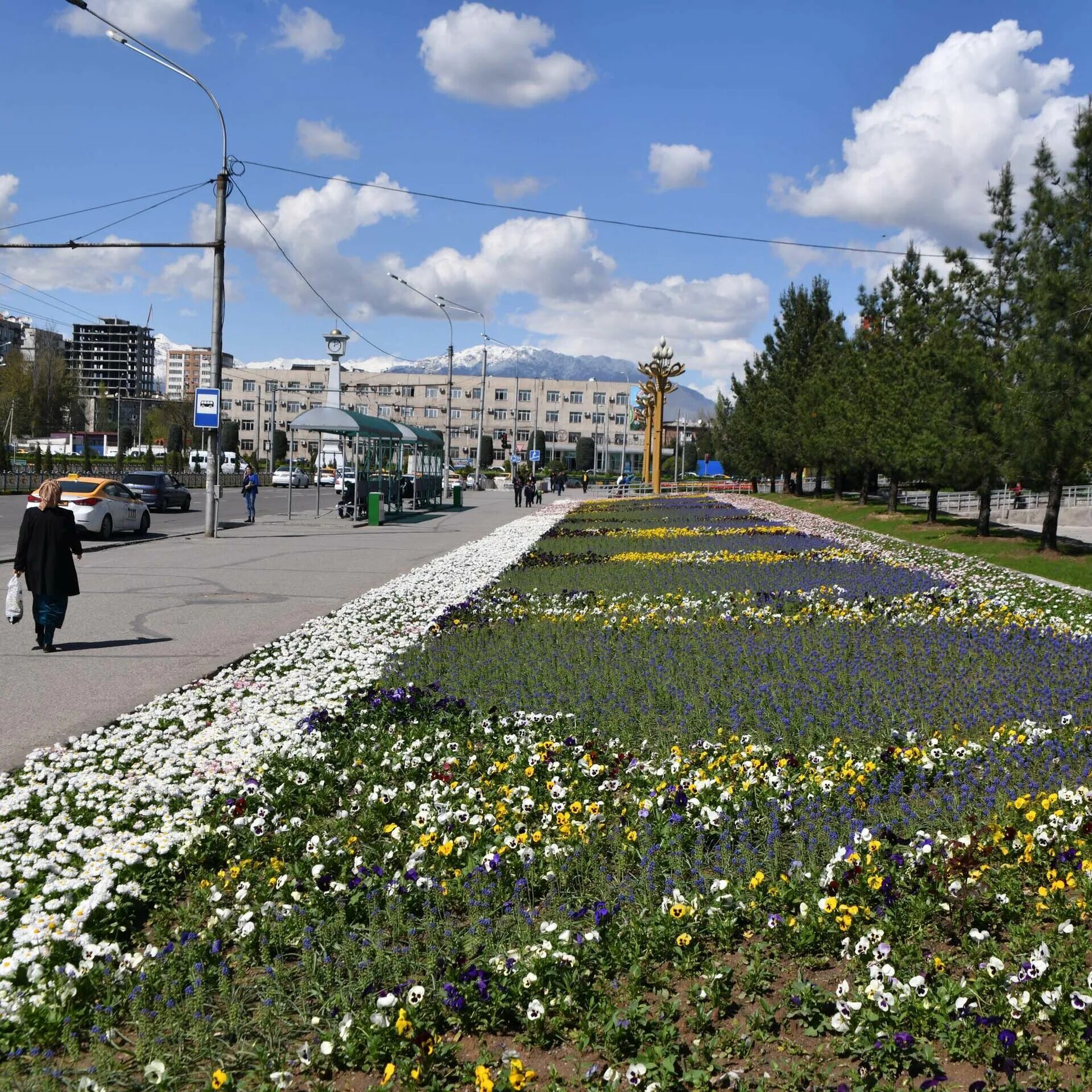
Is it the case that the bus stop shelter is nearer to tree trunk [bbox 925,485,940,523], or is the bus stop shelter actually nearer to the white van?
tree trunk [bbox 925,485,940,523]

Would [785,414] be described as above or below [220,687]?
above

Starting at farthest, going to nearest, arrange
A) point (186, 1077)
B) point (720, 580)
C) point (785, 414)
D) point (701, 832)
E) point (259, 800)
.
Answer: point (785, 414), point (720, 580), point (259, 800), point (701, 832), point (186, 1077)

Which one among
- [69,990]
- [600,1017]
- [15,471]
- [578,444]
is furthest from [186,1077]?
[578,444]

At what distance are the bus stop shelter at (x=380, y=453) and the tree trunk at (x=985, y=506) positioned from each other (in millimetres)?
17547

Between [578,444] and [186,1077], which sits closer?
[186,1077]

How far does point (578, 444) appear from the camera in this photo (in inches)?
6024

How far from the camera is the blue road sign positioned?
87.7 ft

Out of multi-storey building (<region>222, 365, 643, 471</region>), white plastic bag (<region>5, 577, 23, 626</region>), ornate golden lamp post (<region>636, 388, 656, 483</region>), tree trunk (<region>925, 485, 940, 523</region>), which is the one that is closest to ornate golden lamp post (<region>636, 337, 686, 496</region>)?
ornate golden lamp post (<region>636, 388, 656, 483</region>)

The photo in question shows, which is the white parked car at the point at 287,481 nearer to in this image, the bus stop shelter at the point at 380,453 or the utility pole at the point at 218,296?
the bus stop shelter at the point at 380,453

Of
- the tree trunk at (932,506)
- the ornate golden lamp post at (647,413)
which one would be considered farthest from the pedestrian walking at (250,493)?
the ornate golden lamp post at (647,413)

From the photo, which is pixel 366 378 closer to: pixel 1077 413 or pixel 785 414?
pixel 785 414

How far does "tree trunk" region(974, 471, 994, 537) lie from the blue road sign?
740 inches

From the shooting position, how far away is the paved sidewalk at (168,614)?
29.4 ft

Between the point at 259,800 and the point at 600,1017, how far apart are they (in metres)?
2.87
